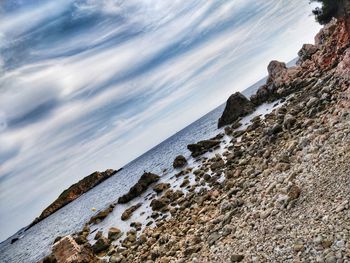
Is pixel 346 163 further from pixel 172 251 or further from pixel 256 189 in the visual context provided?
pixel 172 251

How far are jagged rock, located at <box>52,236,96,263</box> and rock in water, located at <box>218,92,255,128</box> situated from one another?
37.9 m

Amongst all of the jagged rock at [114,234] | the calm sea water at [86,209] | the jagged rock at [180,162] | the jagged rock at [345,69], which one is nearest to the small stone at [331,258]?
the jagged rock at [345,69]

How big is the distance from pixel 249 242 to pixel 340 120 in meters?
8.20

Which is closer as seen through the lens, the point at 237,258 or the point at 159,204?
the point at 237,258

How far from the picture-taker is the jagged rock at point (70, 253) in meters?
22.6

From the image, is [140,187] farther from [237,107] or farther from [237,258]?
[237,258]

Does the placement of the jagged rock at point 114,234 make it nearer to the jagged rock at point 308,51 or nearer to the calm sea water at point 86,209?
→ the calm sea water at point 86,209

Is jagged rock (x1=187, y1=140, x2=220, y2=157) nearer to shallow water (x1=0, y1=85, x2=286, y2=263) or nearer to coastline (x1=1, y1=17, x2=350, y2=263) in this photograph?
shallow water (x1=0, y1=85, x2=286, y2=263)

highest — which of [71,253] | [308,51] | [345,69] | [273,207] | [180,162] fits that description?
[308,51]

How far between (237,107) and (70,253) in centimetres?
4200

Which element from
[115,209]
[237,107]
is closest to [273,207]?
[115,209]

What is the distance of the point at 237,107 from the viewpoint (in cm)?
5803

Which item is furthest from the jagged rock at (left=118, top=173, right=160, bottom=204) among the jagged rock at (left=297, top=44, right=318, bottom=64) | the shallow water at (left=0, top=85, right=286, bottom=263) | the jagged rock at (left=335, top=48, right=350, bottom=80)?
the jagged rock at (left=297, top=44, right=318, bottom=64)

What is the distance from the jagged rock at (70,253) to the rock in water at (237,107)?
3787 cm
